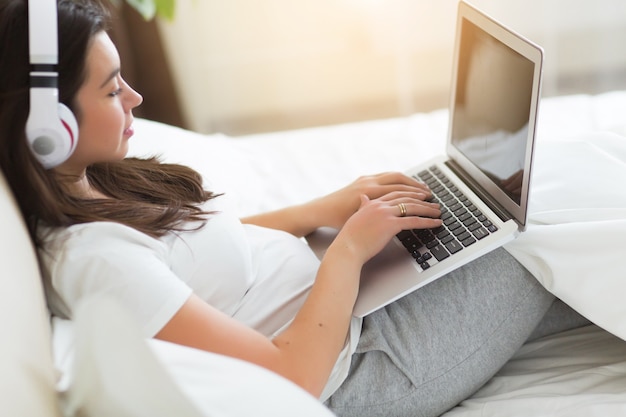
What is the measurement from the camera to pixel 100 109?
38.0 inches

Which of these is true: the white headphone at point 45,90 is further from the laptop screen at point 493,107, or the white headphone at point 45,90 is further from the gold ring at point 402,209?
the laptop screen at point 493,107

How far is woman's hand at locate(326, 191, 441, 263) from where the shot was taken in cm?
104

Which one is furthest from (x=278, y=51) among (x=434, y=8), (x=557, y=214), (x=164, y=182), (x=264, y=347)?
(x=264, y=347)

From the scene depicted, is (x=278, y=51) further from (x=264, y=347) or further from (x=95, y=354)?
(x=95, y=354)

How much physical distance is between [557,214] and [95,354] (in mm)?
710

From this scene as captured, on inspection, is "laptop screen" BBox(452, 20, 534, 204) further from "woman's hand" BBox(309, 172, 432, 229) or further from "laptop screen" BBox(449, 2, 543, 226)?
"woman's hand" BBox(309, 172, 432, 229)

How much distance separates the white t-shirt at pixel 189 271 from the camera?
852 mm

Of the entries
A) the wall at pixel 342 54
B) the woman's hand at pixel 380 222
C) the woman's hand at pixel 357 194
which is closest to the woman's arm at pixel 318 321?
the woman's hand at pixel 380 222

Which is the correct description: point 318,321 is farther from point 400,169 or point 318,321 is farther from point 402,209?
point 400,169

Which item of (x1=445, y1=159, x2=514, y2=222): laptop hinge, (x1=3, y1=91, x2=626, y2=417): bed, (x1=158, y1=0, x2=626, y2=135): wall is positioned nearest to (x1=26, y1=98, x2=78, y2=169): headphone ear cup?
(x1=3, y1=91, x2=626, y2=417): bed

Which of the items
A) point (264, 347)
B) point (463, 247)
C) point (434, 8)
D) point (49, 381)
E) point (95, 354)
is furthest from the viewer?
point (434, 8)

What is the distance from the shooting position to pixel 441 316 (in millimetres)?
1025

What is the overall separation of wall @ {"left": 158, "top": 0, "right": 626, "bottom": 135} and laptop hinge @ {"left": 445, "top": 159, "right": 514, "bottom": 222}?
1.17 meters

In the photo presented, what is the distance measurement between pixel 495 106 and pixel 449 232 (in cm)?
23
